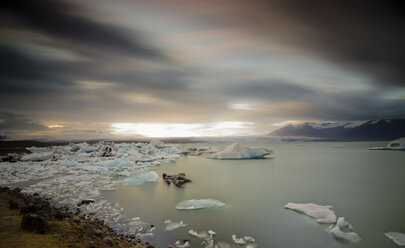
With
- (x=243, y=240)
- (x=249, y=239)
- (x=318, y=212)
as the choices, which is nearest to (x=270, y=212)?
(x=318, y=212)

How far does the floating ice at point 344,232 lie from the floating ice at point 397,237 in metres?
0.71

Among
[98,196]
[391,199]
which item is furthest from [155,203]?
[391,199]

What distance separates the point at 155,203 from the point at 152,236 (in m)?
2.77

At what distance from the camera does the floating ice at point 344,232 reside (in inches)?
164

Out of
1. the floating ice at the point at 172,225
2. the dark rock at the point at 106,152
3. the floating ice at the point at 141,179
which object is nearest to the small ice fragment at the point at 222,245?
the floating ice at the point at 172,225

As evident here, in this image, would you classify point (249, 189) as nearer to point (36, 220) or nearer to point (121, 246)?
point (121, 246)

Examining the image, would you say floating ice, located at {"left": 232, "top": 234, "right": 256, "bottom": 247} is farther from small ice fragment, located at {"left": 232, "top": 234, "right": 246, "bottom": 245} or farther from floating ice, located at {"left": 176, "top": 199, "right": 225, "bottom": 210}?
floating ice, located at {"left": 176, "top": 199, "right": 225, "bottom": 210}

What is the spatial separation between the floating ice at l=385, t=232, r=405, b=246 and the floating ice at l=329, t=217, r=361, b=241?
705 millimetres

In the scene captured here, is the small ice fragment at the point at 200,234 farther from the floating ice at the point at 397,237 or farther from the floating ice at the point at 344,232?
the floating ice at the point at 397,237

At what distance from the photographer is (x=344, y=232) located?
4.39 m

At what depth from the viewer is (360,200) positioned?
737cm

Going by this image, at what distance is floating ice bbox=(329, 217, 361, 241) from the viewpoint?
417 centimetres

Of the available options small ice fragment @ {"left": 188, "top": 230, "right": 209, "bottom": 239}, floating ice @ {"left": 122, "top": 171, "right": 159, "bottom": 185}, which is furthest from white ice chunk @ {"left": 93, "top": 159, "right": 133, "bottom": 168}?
small ice fragment @ {"left": 188, "top": 230, "right": 209, "bottom": 239}

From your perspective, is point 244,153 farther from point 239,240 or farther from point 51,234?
point 51,234
